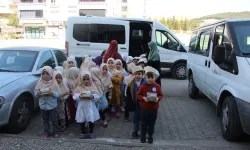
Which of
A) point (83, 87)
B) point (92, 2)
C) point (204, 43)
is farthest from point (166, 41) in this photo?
point (92, 2)

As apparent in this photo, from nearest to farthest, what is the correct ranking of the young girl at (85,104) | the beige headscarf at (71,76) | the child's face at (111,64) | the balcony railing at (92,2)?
the young girl at (85,104)
the beige headscarf at (71,76)
the child's face at (111,64)
the balcony railing at (92,2)

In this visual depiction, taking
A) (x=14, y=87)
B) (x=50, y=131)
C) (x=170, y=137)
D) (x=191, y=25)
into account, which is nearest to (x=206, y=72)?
(x=170, y=137)

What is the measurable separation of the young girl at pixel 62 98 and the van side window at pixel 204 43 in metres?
3.40

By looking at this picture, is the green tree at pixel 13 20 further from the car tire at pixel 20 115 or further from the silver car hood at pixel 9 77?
the car tire at pixel 20 115

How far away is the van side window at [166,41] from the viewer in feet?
37.6

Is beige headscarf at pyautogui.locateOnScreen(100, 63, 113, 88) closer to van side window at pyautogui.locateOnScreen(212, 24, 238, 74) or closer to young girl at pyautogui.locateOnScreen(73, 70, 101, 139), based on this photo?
young girl at pyautogui.locateOnScreen(73, 70, 101, 139)

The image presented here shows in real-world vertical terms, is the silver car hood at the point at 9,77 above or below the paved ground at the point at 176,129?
above

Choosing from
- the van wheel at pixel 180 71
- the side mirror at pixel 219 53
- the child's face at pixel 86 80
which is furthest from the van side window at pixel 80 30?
the side mirror at pixel 219 53

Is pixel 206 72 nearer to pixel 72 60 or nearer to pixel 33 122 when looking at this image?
pixel 72 60

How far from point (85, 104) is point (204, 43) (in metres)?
3.69

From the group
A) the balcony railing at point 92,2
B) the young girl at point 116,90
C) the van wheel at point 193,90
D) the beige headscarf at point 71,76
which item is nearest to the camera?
the beige headscarf at point 71,76

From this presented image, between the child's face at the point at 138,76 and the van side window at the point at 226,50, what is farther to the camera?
the child's face at the point at 138,76

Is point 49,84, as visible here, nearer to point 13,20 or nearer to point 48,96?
point 48,96

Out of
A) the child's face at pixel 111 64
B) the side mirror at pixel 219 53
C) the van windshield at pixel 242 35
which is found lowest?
the child's face at pixel 111 64
